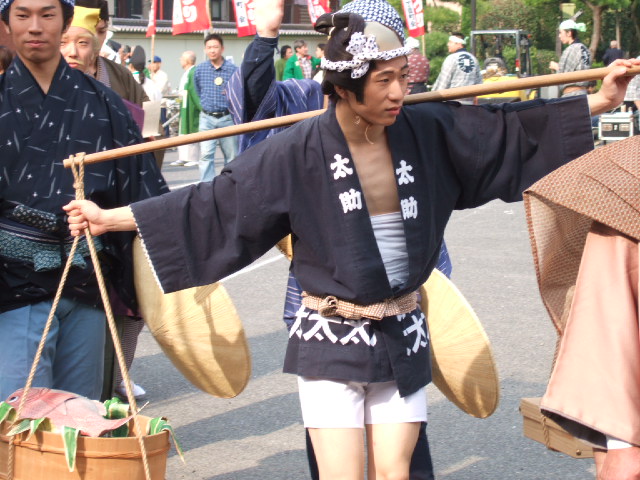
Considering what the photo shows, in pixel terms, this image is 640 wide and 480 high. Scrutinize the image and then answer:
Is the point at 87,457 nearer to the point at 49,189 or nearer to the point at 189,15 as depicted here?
the point at 49,189

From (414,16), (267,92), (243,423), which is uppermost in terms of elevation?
(414,16)

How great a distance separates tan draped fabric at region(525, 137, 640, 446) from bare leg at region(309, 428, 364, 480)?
638 millimetres

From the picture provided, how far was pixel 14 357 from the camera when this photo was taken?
3375 mm

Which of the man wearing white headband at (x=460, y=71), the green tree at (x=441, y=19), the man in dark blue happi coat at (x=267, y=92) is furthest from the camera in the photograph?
the green tree at (x=441, y=19)

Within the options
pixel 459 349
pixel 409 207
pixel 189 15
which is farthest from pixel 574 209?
pixel 189 15

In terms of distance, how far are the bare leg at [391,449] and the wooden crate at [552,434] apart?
0.31m

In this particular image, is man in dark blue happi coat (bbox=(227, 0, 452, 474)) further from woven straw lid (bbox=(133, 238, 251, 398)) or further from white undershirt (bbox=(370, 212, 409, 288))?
white undershirt (bbox=(370, 212, 409, 288))

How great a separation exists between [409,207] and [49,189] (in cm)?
117

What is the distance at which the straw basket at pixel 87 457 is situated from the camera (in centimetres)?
289

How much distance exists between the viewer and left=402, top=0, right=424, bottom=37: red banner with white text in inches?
828

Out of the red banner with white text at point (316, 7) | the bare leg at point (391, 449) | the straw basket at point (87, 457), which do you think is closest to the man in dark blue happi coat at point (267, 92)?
the bare leg at point (391, 449)

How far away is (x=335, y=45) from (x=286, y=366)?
0.92m

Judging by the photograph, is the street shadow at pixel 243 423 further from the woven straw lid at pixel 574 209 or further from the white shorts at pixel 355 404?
the woven straw lid at pixel 574 209

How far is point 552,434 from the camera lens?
9.47 feet
